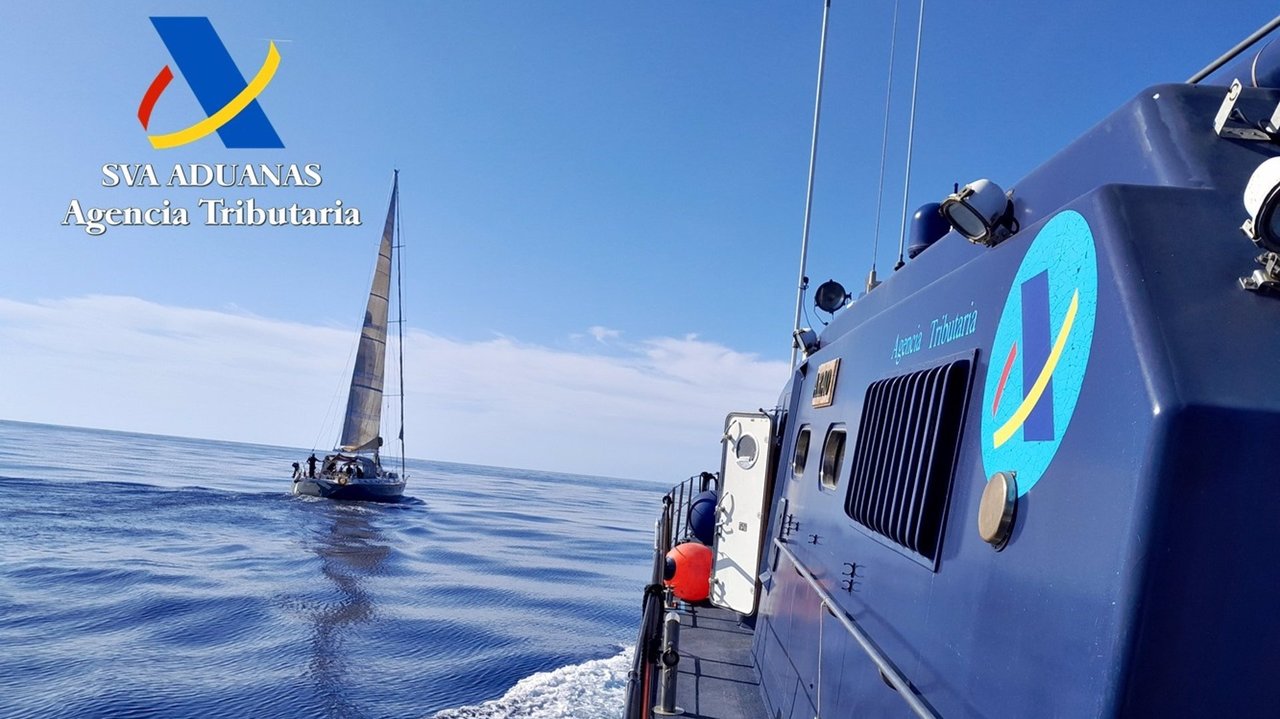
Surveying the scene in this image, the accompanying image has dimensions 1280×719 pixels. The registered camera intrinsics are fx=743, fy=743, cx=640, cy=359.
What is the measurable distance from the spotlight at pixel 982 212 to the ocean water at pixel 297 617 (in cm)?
972

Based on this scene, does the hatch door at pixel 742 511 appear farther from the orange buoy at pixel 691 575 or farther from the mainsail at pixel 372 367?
the mainsail at pixel 372 367

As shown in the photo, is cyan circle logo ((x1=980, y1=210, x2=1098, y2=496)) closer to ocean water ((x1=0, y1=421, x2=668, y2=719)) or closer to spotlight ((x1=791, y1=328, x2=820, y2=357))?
spotlight ((x1=791, y1=328, x2=820, y2=357))

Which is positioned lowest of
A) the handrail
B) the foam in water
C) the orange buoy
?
the foam in water

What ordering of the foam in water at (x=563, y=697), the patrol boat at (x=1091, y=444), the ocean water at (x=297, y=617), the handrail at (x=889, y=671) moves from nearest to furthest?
the patrol boat at (x=1091, y=444), the handrail at (x=889, y=671), the foam in water at (x=563, y=697), the ocean water at (x=297, y=617)

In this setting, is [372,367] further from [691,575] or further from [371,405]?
[691,575]

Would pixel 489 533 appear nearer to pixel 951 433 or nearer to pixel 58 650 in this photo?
pixel 58 650

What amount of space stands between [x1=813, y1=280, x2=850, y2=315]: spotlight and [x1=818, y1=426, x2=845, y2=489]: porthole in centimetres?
232

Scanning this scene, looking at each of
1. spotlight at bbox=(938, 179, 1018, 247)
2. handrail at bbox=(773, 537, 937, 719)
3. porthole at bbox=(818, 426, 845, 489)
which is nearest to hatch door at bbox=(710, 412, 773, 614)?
porthole at bbox=(818, 426, 845, 489)

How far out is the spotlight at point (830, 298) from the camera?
706 centimetres

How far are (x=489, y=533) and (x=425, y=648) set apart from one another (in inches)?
799

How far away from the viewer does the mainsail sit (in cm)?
4684

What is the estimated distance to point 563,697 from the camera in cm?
1118

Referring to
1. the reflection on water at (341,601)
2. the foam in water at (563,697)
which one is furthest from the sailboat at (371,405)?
the foam in water at (563,697)

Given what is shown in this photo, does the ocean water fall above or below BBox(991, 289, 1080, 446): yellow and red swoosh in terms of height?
below
